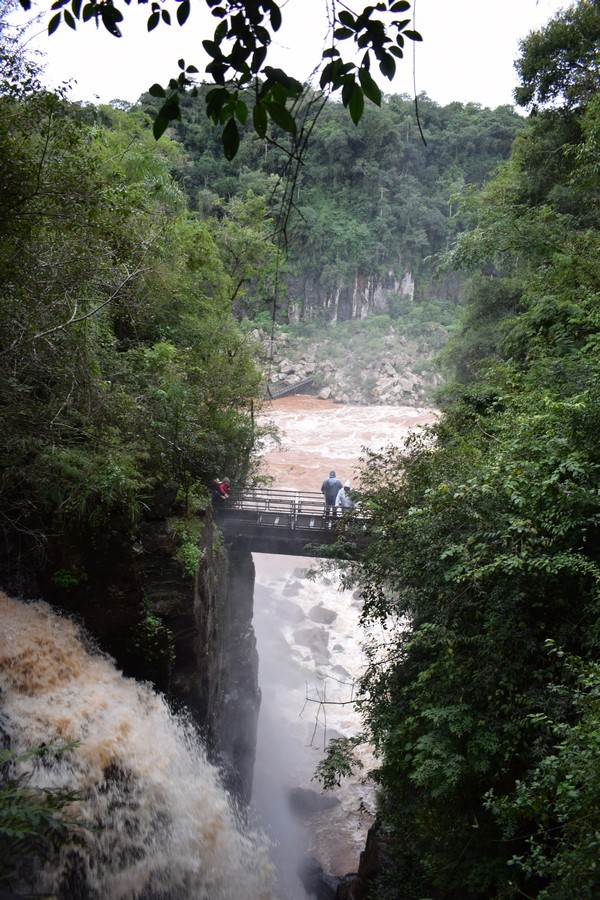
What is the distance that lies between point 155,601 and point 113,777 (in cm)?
267

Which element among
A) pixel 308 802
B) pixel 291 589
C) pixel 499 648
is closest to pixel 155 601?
pixel 499 648

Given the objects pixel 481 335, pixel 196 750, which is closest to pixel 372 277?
pixel 481 335

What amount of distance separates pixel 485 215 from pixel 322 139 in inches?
1405

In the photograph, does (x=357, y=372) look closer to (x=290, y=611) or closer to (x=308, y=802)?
(x=290, y=611)

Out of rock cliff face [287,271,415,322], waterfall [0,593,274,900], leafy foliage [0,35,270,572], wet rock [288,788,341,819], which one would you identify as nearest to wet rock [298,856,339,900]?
wet rock [288,788,341,819]

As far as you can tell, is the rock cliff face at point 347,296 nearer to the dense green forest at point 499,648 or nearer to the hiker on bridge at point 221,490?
the hiker on bridge at point 221,490

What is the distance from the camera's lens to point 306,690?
1560 centimetres

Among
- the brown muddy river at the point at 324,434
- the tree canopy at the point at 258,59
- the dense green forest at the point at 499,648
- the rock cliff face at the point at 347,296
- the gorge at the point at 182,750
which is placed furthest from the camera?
the rock cliff face at the point at 347,296

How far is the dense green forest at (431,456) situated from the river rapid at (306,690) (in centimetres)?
141

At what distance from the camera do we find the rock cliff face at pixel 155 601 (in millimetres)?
7707

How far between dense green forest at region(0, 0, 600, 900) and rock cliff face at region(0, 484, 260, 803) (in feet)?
0.53

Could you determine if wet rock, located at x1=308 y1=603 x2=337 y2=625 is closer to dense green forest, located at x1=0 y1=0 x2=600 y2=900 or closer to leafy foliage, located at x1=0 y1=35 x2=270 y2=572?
dense green forest, located at x1=0 y1=0 x2=600 y2=900

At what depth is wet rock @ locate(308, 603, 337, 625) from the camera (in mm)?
19047

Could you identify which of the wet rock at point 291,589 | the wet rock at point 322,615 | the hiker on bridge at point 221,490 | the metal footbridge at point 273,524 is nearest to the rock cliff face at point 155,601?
the hiker on bridge at point 221,490
